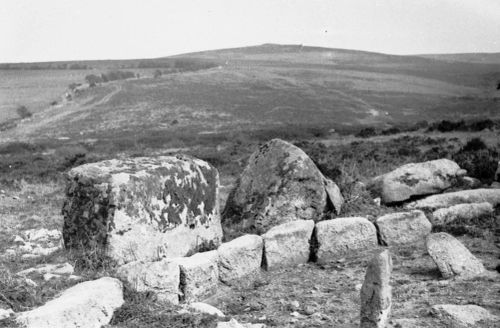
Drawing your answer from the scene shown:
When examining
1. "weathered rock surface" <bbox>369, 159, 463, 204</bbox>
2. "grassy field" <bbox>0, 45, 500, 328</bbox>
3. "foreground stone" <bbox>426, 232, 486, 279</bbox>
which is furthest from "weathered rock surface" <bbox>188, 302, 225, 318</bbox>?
"weathered rock surface" <bbox>369, 159, 463, 204</bbox>

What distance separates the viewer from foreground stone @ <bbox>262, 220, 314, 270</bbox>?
8477 mm

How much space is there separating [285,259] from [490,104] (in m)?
62.9

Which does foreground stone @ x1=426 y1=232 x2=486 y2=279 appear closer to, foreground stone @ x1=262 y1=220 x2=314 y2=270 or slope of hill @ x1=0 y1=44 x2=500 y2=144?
foreground stone @ x1=262 y1=220 x2=314 y2=270

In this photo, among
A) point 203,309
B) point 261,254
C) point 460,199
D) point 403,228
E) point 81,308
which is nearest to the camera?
point 81,308

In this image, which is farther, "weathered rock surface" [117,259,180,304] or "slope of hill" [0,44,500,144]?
"slope of hill" [0,44,500,144]

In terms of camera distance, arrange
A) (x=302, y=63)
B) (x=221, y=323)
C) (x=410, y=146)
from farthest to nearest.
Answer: (x=302, y=63), (x=410, y=146), (x=221, y=323)

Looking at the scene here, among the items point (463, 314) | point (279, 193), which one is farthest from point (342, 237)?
point (463, 314)

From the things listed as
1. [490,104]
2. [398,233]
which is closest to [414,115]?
[490,104]

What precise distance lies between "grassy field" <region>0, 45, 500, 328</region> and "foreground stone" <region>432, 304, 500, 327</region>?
0.13 metres

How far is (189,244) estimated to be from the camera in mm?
8234

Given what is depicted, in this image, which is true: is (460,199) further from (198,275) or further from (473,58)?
(473,58)

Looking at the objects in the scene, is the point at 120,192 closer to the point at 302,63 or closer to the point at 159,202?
the point at 159,202

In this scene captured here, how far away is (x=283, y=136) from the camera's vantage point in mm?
41719

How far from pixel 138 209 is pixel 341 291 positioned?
9.79 ft
